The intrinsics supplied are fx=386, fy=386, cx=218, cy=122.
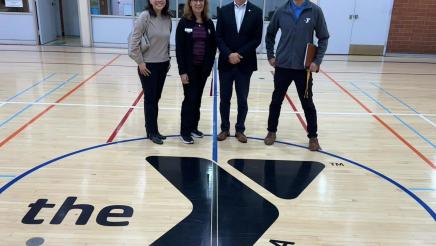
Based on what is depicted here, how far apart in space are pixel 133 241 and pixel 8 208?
105 cm

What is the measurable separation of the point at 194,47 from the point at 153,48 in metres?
0.40

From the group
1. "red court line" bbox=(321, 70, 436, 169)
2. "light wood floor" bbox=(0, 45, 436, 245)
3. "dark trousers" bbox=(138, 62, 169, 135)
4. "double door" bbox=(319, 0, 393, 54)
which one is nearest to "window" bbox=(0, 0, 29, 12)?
"light wood floor" bbox=(0, 45, 436, 245)

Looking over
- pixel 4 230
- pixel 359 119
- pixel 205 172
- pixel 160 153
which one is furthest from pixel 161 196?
pixel 359 119

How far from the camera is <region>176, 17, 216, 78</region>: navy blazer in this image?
370cm

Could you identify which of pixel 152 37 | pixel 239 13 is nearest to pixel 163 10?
pixel 152 37

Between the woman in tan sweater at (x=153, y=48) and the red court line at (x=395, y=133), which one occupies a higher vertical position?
the woman in tan sweater at (x=153, y=48)

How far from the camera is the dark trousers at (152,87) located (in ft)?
12.7

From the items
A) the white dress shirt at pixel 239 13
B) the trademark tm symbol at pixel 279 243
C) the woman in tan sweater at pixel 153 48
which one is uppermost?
the white dress shirt at pixel 239 13

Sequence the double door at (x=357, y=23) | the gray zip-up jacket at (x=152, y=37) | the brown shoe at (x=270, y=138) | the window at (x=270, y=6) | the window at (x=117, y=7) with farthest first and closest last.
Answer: the window at (x=270, y=6) → the window at (x=117, y=7) → the double door at (x=357, y=23) → the brown shoe at (x=270, y=138) → the gray zip-up jacket at (x=152, y=37)

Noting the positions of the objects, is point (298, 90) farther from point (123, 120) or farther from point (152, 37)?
point (123, 120)

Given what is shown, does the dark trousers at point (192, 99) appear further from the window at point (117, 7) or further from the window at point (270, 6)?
the window at point (270, 6)

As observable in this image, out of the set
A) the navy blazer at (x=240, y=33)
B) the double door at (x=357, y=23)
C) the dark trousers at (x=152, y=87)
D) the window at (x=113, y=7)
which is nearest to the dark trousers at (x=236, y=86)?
the navy blazer at (x=240, y=33)

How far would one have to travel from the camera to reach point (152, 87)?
392 centimetres

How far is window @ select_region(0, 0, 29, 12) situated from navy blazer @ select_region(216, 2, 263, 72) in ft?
29.5
